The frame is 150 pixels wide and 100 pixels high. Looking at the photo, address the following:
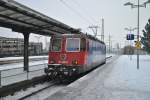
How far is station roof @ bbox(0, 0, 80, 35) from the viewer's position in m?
11.8

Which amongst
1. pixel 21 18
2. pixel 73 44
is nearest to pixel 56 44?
pixel 73 44

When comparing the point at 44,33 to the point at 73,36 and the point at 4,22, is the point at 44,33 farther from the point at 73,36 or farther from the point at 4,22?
the point at 4,22

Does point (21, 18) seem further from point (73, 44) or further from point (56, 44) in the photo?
point (73, 44)

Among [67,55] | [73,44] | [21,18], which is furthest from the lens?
[73,44]

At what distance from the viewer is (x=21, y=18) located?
14578mm

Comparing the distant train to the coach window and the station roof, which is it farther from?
the station roof

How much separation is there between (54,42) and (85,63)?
2.40 metres

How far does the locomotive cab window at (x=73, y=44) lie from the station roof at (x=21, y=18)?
1133 mm

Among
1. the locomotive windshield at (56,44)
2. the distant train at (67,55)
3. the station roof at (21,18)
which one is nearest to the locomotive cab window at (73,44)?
the distant train at (67,55)

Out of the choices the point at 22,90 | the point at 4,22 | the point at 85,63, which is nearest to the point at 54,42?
the point at 85,63

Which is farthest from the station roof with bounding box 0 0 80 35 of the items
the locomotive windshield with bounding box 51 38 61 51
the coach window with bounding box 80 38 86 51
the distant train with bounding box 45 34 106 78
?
the coach window with bounding box 80 38 86 51

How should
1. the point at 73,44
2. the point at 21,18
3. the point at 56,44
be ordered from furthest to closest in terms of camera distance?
the point at 56,44 → the point at 73,44 → the point at 21,18

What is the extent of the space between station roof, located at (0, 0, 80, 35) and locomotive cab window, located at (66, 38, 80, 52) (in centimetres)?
113

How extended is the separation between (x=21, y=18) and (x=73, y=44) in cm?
394
